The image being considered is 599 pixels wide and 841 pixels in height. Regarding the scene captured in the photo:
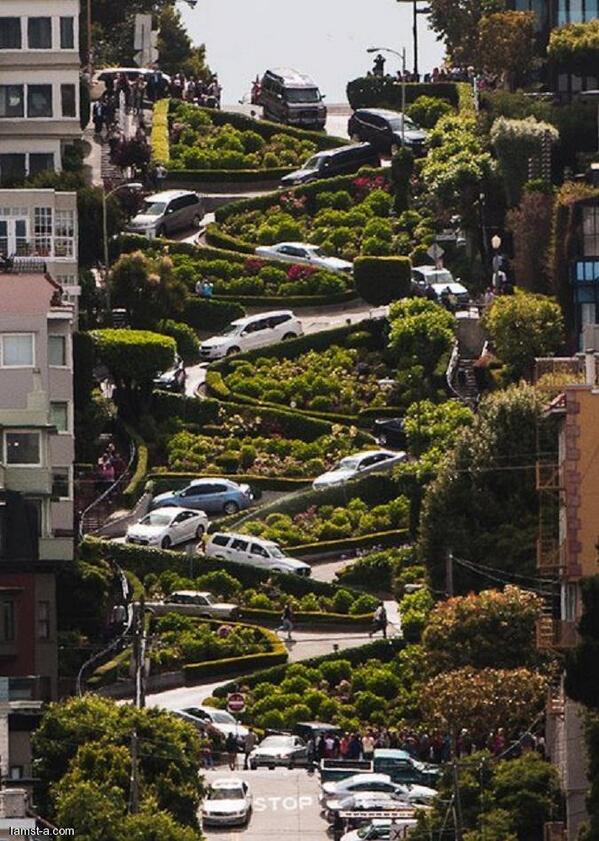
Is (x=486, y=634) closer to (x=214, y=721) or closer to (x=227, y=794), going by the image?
(x=214, y=721)

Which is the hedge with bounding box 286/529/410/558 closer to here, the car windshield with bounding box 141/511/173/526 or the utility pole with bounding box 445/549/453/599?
the car windshield with bounding box 141/511/173/526

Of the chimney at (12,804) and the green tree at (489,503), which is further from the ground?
the green tree at (489,503)

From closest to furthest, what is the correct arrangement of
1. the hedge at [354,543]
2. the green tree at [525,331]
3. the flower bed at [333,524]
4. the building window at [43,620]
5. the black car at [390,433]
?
the building window at [43,620] → the hedge at [354,543] → the flower bed at [333,524] → the green tree at [525,331] → the black car at [390,433]

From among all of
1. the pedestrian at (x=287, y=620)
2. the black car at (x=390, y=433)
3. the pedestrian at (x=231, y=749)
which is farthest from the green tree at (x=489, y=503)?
the black car at (x=390, y=433)

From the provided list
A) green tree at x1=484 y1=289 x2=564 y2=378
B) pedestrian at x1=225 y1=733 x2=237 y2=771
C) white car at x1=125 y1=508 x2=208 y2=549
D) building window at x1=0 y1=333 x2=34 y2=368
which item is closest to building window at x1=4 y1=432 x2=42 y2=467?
building window at x1=0 y1=333 x2=34 y2=368

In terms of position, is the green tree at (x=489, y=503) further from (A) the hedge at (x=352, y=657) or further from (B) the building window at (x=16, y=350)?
(B) the building window at (x=16, y=350)
